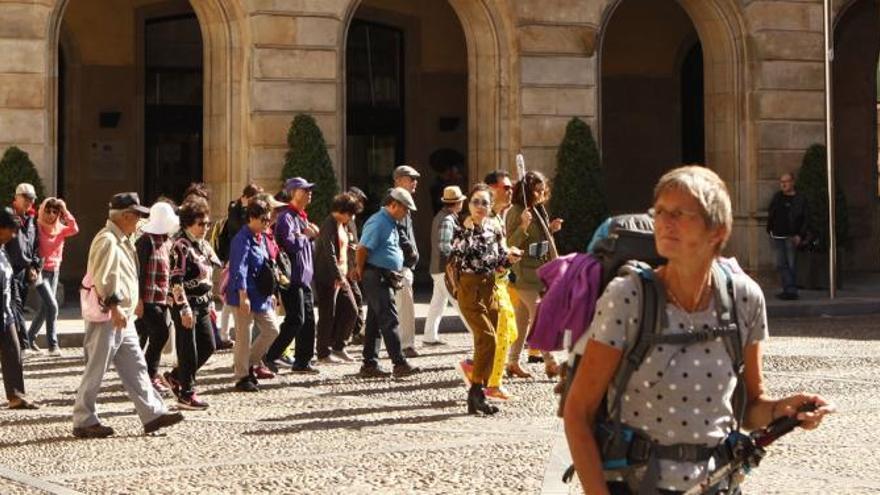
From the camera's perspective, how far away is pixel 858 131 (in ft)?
93.9

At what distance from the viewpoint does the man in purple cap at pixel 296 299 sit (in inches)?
575

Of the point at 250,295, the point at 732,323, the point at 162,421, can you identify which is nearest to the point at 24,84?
the point at 250,295

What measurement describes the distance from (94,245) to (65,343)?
689cm

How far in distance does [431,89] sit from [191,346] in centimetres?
1620

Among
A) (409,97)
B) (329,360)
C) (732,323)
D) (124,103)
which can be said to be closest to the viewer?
(732,323)

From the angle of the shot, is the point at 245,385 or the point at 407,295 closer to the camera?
the point at 245,385

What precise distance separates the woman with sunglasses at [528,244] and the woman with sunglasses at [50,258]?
491 cm

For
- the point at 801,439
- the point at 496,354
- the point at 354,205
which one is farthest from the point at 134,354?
the point at 354,205

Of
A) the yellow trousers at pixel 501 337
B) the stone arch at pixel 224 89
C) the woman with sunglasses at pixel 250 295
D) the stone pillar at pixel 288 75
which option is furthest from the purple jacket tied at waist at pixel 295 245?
the stone arch at pixel 224 89

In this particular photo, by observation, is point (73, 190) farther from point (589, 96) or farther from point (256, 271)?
point (256, 271)

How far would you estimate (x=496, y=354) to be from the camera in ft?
39.9

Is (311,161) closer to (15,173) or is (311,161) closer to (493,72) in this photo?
(493,72)

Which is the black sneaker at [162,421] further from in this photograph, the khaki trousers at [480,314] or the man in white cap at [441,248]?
the man in white cap at [441,248]

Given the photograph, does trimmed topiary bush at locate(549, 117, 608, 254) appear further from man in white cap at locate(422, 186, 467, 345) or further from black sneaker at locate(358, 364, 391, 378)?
black sneaker at locate(358, 364, 391, 378)
